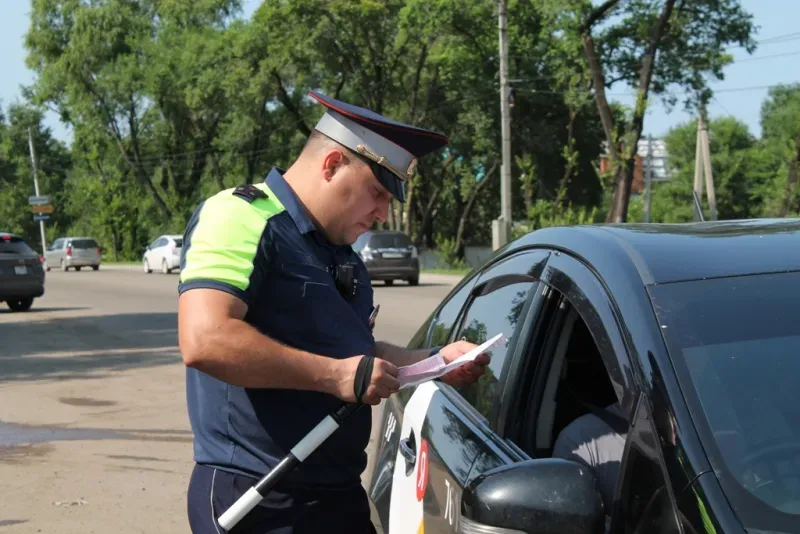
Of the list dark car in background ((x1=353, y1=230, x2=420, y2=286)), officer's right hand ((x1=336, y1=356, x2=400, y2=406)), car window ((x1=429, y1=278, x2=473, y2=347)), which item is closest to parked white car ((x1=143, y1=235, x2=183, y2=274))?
dark car in background ((x1=353, y1=230, x2=420, y2=286))

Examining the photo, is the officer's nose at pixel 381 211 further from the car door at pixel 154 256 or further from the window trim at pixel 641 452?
the car door at pixel 154 256

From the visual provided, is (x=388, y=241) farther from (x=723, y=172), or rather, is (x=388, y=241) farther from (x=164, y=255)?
(x=723, y=172)

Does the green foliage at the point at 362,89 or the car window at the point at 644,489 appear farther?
the green foliage at the point at 362,89

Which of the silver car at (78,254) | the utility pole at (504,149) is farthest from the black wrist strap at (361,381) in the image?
the silver car at (78,254)

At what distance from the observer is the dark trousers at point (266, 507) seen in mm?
2521

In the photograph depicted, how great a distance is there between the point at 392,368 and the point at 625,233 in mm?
697

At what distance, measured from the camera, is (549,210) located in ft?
112

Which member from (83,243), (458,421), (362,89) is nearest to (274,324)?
(458,421)

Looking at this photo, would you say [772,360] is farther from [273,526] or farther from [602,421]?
[273,526]

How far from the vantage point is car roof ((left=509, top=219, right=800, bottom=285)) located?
7.78 ft

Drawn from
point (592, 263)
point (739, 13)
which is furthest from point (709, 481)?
point (739, 13)

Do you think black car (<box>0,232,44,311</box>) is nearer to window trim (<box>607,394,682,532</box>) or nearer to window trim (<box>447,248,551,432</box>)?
window trim (<box>447,248,551,432</box>)

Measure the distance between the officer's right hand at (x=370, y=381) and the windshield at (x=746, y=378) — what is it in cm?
59

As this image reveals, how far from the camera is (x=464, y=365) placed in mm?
2637
